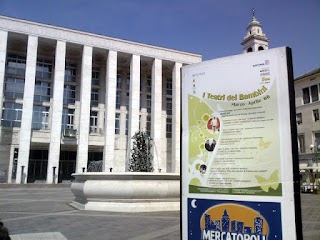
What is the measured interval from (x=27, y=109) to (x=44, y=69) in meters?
7.54

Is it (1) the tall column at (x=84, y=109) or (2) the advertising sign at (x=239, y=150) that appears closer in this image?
(2) the advertising sign at (x=239, y=150)

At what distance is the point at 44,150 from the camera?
41.9 m

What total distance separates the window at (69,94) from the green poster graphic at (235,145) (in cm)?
4161

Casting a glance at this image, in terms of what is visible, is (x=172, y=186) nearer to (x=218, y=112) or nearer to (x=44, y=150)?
(x=218, y=112)

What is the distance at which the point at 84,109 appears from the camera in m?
40.7

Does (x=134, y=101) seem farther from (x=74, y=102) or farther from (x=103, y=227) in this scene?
(x=103, y=227)

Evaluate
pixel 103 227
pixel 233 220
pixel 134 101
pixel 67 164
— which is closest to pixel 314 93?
pixel 134 101

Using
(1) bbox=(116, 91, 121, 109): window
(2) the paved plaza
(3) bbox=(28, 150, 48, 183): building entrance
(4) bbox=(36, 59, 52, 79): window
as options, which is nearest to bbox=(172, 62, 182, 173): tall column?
(1) bbox=(116, 91, 121, 109): window

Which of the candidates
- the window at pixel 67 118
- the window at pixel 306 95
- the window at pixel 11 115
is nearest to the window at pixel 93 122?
the window at pixel 67 118

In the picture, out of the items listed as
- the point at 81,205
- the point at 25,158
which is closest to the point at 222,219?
the point at 81,205

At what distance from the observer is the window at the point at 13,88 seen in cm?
3959

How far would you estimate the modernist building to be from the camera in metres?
38.1

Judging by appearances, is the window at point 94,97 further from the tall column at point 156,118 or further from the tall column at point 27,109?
the tall column at point 27,109

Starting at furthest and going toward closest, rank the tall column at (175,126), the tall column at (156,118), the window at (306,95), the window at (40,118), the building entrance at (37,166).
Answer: the window at (306,95)
the tall column at (175,126)
the tall column at (156,118)
the window at (40,118)
the building entrance at (37,166)
